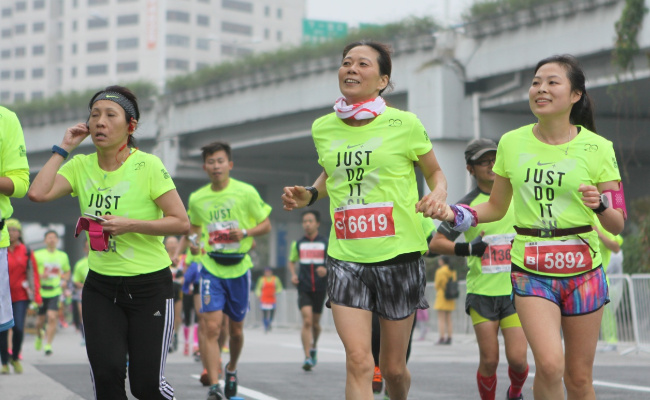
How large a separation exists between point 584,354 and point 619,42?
1709 cm

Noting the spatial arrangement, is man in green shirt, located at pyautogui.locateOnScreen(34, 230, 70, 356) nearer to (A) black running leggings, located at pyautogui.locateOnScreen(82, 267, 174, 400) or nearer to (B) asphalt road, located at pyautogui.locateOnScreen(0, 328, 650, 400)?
(B) asphalt road, located at pyautogui.locateOnScreen(0, 328, 650, 400)

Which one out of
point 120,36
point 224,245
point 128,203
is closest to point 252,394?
point 224,245

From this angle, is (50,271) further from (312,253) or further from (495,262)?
(495,262)

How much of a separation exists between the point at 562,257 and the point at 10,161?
3.35 meters

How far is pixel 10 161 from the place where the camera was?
6699 mm

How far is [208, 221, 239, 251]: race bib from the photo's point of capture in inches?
430

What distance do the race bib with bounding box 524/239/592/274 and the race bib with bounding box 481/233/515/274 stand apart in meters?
2.07

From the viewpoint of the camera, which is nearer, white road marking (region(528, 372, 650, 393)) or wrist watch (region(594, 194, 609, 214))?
wrist watch (region(594, 194, 609, 214))

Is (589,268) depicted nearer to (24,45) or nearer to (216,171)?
(216,171)

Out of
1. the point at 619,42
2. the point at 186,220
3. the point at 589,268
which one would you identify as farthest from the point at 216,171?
the point at 619,42

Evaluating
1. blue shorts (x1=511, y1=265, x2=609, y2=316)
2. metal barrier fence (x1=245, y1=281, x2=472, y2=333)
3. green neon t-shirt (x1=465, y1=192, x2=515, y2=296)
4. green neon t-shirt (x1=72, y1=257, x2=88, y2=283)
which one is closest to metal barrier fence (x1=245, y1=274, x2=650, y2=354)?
metal barrier fence (x1=245, y1=281, x2=472, y2=333)

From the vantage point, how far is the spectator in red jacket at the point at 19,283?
13.6 m

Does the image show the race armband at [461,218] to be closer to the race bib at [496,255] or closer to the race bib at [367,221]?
the race bib at [367,221]

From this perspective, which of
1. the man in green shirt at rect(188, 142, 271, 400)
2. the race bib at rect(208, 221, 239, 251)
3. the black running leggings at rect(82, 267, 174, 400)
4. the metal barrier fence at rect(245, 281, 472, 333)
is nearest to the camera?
the black running leggings at rect(82, 267, 174, 400)
